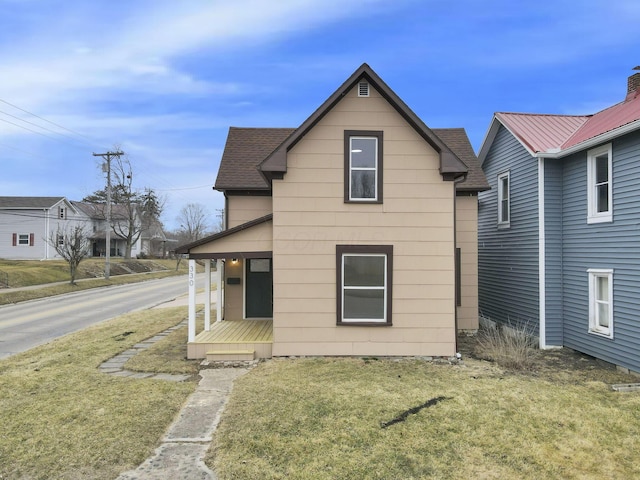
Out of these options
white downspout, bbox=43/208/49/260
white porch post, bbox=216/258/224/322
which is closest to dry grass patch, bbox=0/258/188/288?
white downspout, bbox=43/208/49/260

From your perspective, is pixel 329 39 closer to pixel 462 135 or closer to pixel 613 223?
pixel 462 135

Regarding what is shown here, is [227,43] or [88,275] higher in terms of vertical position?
[227,43]

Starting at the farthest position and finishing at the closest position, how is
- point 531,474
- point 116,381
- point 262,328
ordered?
point 262,328 → point 116,381 → point 531,474

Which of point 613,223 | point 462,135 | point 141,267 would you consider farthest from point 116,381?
point 141,267

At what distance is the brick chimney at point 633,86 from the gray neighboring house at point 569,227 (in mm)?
27

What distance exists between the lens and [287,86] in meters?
43.4

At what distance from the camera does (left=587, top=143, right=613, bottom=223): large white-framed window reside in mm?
9102

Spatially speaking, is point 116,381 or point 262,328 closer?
point 116,381

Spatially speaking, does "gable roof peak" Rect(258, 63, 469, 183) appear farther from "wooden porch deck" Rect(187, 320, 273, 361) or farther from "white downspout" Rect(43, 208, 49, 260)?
"white downspout" Rect(43, 208, 49, 260)

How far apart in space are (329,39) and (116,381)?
811 inches

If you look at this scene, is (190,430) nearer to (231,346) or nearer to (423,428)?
(423,428)

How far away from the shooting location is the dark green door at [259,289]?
12.4m

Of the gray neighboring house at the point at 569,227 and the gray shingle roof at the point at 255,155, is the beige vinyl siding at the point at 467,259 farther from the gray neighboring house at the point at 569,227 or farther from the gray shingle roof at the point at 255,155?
the gray neighboring house at the point at 569,227

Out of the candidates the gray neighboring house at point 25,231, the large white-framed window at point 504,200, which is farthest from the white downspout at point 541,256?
the gray neighboring house at point 25,231
